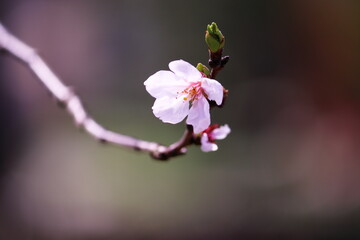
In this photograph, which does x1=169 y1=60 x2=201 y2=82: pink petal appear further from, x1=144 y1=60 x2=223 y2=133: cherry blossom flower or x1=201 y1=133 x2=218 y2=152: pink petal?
x1=201 y1=133 x2=218 y2=152: pink petal

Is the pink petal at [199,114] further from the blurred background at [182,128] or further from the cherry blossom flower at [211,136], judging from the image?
the blurred background at [182,128]

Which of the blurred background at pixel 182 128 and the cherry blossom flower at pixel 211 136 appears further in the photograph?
the blurred background at pixel 182 128

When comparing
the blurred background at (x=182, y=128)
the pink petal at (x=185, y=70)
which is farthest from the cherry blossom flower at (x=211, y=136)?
the blurred background at (x=182, y=128)

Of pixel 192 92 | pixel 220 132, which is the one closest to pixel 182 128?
pixel 220 132

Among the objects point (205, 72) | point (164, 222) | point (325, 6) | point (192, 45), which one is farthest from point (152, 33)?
point (205, 72)

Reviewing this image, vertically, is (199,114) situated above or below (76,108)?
below

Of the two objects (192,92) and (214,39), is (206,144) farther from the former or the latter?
(214,39)
